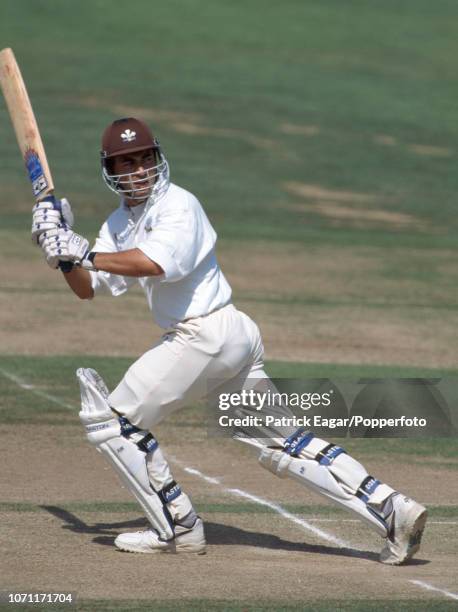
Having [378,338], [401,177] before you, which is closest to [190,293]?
[378,338]

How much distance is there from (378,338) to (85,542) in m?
7.66

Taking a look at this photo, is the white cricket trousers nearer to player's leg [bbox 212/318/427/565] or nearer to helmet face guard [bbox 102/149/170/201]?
player's leg [bbox 212/318/427/565]

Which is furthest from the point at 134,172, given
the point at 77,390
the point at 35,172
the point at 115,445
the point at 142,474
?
the point at 77,390

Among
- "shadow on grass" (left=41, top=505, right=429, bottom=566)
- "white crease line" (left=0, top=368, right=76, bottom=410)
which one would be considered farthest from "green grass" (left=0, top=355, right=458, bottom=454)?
"shadow on grass" (left=41, top=505, right=429, bottom=566)

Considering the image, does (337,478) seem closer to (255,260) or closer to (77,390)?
(77,390)

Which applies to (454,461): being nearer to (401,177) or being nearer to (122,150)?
(122,150)

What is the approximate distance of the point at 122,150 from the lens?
677 cm

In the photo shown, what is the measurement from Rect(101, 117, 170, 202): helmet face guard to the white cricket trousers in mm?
730

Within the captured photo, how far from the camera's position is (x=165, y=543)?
676 cm

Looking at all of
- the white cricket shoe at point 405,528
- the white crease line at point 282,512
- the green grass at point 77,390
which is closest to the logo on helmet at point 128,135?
the white cricket shoe at point 405,528

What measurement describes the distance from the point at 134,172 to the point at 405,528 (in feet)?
7.68

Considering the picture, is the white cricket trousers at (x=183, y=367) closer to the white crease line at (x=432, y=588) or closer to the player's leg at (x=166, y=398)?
the player's leg at (x=166, y=398)

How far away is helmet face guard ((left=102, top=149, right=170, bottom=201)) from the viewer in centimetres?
676

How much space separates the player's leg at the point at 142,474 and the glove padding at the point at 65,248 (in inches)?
23.3
